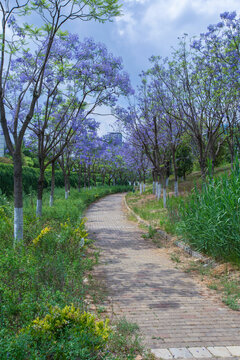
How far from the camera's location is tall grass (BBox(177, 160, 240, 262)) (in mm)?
6617

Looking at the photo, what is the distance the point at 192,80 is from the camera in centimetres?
1457

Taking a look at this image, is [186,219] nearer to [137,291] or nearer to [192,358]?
[137,291]

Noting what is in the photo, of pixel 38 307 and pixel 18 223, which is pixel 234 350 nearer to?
pixel 38 307

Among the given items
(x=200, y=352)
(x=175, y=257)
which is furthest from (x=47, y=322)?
(x=175, y=257)

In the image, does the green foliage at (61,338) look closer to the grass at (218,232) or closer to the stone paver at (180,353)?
the stone paver at (180,353)

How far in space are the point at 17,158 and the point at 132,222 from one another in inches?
339

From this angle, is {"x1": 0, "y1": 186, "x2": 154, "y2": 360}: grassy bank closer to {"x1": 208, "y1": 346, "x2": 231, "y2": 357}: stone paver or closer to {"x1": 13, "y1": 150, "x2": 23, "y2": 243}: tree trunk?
{"x1": 208, "y1": 346, "x2": 231, "y2": 357}: stone paver

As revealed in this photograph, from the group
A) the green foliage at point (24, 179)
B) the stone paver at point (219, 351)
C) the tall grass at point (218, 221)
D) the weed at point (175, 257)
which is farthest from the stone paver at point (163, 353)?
the green foliage at point (24, 179)

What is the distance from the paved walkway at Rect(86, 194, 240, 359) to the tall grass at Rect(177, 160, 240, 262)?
88cm

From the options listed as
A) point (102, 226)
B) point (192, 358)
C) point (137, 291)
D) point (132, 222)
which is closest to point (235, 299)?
point (137, 291)

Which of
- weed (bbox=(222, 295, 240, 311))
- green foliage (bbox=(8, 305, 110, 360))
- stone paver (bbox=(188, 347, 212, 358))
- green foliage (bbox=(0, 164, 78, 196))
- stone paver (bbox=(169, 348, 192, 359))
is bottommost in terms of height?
weed (bbox=(222, 295, 240, 311))

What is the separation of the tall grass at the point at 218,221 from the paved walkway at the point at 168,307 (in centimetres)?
88

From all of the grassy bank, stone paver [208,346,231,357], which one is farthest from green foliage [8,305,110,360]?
stone paver [208,346,231,357]

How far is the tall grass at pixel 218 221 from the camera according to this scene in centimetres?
662
